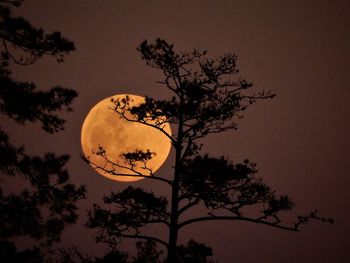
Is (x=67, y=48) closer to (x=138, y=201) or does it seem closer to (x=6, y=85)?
(x=6, y=85)

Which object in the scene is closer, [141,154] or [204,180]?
[204,180]

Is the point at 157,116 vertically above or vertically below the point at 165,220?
above

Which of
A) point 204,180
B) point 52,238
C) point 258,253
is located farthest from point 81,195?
point 258,253

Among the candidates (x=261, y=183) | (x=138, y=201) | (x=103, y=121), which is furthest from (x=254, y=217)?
(x=103, y=121)

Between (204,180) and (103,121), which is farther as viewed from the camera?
(103,121)

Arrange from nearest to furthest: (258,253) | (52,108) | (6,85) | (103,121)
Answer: (6,85) < (52,108) < (103,121) < (258,253)

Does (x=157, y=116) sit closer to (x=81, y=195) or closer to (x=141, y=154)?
(x=141, y=154)

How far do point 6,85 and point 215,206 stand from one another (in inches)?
255

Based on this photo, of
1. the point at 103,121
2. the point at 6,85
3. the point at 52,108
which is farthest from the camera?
the point at 103,121

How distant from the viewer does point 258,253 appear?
30.6 metres

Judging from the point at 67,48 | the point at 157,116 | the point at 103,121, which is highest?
the point at 103,121

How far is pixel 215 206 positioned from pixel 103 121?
1194 centimetres

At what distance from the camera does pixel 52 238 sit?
12.0 m

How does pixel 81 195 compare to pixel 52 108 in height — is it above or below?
below
